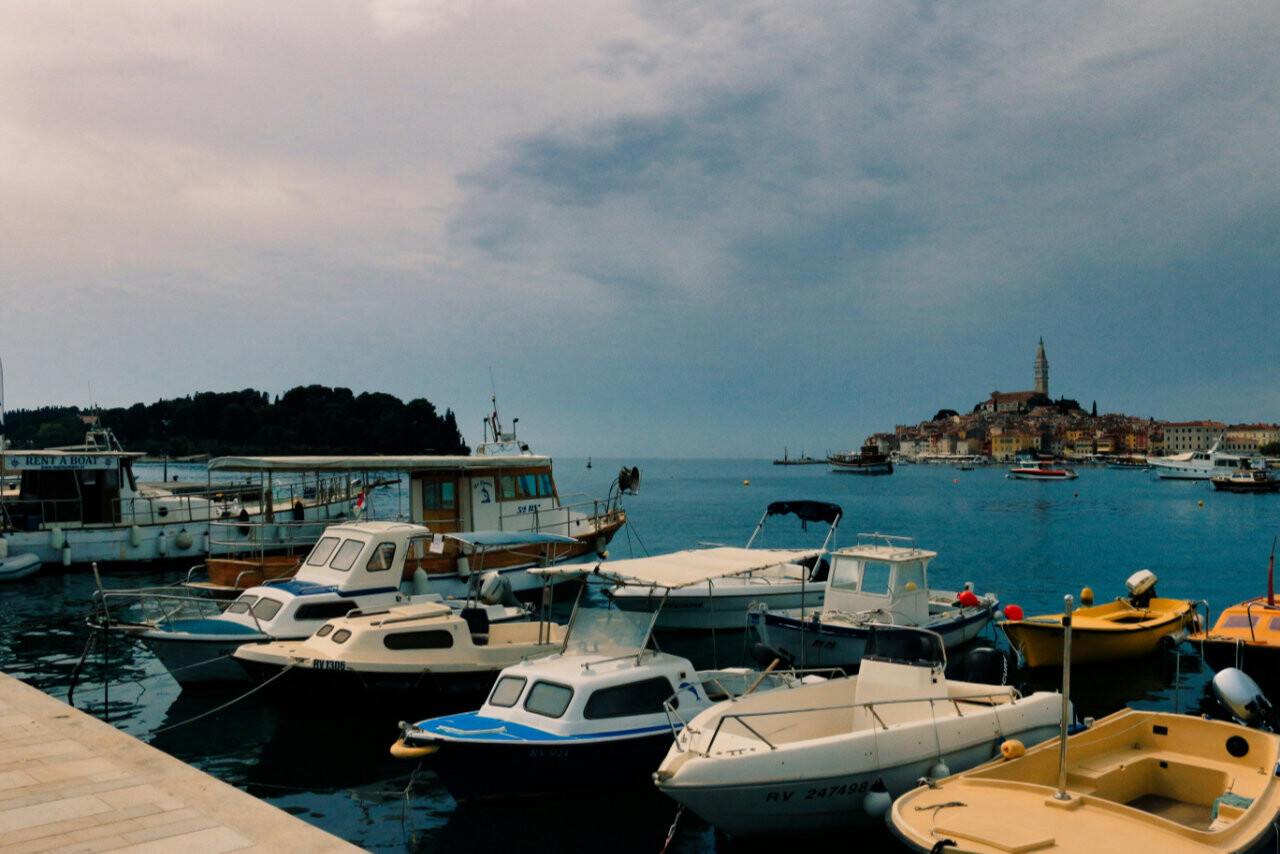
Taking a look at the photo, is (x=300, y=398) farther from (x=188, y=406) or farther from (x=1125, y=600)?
(x=1125, y=600)

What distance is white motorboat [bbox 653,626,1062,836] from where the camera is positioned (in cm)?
1010

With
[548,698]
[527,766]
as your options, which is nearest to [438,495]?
[548,698]

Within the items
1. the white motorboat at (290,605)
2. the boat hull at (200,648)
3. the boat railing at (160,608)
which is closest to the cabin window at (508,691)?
the white motorboat at (290,605)

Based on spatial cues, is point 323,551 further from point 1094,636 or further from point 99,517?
point 99,517

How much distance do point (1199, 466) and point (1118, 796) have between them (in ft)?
526

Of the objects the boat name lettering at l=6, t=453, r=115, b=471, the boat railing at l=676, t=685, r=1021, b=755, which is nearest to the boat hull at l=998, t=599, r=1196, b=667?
the boat railing at l=676, t=685, r=1021, b=755

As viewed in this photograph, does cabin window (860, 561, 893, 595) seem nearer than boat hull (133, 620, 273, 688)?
No

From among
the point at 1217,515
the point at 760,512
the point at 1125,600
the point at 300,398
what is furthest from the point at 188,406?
the point at 1125,600

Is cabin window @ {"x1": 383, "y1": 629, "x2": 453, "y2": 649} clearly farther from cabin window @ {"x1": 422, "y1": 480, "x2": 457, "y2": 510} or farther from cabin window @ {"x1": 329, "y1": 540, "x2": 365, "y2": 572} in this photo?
cabin window @ {"x1": 422, "y1": 480, "x2": 457, "y2": 510}

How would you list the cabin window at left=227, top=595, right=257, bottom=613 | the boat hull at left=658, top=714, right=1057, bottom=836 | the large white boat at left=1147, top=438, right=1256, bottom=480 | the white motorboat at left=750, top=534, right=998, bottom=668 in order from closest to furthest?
1. the boat hull at left=658, top=714, right=1057, bottom=836
2. the cabin window at left=227, top=595, right=257, bottom=613
3. the white motorboat at left=750, top=534, right=998, bottom=668
4. the large white boat at left=1147, top=438, right=1256, bottom=480

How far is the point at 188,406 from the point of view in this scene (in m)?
174

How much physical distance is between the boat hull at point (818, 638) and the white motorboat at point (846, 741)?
221 inches

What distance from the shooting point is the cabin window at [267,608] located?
59.1 feet

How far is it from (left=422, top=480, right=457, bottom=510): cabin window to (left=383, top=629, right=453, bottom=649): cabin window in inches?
477
